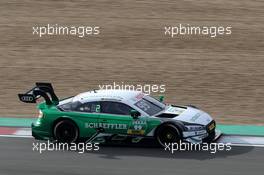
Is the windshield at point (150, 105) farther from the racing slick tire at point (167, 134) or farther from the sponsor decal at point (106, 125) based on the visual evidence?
the sponsor decal at point (106, 125)

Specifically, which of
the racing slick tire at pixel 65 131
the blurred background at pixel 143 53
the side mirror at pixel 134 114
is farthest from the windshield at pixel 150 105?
the blurred background at pixel 143 53

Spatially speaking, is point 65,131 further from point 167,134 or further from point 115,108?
point 167,134

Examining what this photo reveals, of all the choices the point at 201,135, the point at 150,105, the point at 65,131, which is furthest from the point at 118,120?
the point at 201,135

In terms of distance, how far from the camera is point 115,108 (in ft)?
49.2

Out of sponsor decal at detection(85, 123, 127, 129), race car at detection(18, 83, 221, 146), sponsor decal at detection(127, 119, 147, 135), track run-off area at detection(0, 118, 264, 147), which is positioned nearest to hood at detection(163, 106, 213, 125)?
race car at detection(18, 83, 221, 146)

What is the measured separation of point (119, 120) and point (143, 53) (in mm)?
9916

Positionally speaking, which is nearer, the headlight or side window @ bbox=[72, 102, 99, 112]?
the headlight

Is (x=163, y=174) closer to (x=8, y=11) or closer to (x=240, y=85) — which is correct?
(x=240, y=85)

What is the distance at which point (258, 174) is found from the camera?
13.0m

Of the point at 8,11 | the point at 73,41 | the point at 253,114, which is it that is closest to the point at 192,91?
the point at 253,114

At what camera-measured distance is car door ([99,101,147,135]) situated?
1470 centimetres

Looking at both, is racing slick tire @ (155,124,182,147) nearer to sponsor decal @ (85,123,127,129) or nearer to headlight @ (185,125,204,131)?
headlight @ (185,125,204,131)

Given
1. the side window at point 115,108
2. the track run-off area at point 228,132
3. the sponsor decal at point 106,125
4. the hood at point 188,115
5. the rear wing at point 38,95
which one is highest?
the rear wing at point 38,95

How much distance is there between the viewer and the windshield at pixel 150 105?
1501cm
